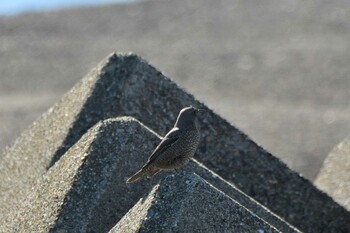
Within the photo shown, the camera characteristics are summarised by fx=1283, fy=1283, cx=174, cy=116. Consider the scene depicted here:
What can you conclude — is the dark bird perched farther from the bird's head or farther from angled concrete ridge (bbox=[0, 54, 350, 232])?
angled concrete ridge (bbox=[0, 54, 350, 232])

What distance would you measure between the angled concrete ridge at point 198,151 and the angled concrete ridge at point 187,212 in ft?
7.94

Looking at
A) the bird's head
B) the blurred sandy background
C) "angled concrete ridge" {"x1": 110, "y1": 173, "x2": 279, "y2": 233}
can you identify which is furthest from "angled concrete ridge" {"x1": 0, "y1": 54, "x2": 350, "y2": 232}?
the blurred sandy background

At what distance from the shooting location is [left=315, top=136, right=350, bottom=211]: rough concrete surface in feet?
34.7

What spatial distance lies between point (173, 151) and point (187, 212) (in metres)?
1.00

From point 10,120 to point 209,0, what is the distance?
1225 cm

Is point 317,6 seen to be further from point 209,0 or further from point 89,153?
point 89,153

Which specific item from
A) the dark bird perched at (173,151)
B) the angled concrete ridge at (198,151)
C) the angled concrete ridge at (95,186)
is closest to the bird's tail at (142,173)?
the dark bird perched at (173,151)

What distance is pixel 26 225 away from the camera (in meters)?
8.33

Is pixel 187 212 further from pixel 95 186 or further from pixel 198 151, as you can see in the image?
pixel 198 151

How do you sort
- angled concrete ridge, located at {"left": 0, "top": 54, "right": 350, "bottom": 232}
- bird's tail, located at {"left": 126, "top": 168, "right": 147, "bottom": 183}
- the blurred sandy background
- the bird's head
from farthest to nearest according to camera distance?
the blurred sandy background
angled concrete ridge, located at {"left": 0, "top": 54, "right": 350, "bottom": 232}
the bird's head
bird's tail, located at {"left": 126, "top": 168, "right": 147, "bottom": 183}

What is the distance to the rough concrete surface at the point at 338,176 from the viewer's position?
1057cm

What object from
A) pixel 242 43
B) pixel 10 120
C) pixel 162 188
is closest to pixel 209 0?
pixel 242 43

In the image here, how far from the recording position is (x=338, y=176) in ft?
35.8

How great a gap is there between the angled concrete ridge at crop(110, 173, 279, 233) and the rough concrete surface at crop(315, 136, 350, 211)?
10.1 ft
